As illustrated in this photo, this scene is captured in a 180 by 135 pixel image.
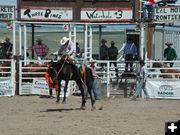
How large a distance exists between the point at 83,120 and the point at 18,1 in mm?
10977

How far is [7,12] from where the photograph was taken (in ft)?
64.3

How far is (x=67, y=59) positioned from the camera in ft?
44.8

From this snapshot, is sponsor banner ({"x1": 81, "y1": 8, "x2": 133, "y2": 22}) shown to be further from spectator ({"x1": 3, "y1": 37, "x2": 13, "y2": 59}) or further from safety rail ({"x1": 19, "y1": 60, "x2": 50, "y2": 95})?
spectator ({"x1": 3, "y1": 37, "x2": 13, "y2": 59})

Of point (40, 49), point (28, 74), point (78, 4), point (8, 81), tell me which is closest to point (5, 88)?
point (8, 81)

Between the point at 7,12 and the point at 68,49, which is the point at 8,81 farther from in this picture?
the point at 68,49

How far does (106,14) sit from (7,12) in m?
4.19

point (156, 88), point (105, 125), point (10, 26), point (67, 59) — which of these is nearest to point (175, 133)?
point (105, 125)

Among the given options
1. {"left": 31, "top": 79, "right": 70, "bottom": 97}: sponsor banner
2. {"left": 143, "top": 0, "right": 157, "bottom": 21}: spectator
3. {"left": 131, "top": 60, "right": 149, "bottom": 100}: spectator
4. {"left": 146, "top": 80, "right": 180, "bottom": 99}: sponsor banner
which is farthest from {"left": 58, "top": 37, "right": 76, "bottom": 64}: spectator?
{"left": 143, "top": 0, "right": 157, "bottom": 21}: spectator

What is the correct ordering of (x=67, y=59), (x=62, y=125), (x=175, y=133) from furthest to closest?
(x=67, y=59)
(x=62, y=125)
(x=175, y=133)

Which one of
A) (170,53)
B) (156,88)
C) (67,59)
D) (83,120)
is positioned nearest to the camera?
(83,120)

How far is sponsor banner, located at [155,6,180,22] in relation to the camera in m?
18.6

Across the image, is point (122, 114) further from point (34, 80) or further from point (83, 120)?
point (34, 80)

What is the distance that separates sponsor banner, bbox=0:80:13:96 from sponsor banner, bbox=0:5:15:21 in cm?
260

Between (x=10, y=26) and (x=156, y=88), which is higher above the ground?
(x=10, y=26)
